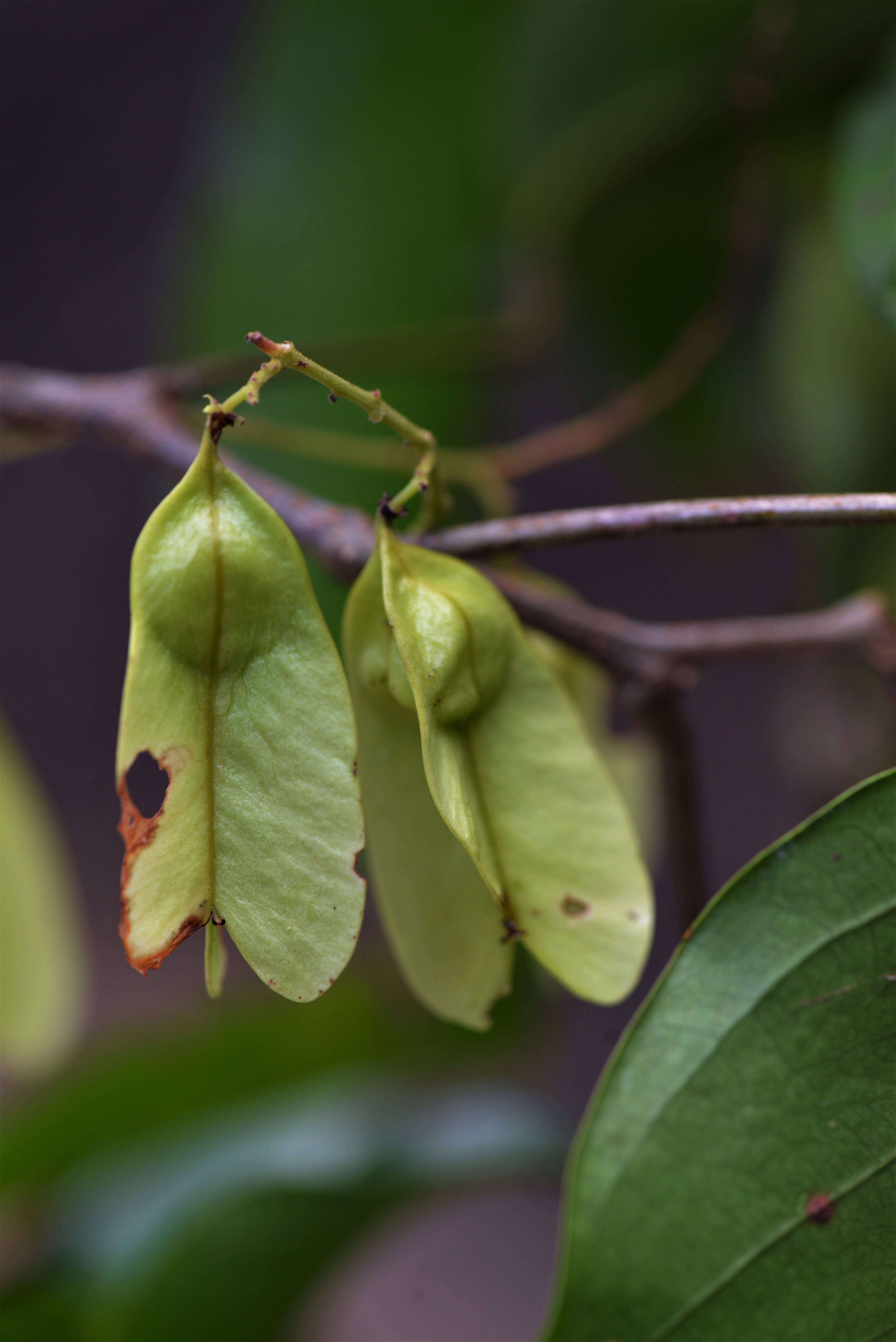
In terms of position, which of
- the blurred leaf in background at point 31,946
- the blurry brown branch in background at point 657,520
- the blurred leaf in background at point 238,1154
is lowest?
the blurred leaf in background at point 238,1154

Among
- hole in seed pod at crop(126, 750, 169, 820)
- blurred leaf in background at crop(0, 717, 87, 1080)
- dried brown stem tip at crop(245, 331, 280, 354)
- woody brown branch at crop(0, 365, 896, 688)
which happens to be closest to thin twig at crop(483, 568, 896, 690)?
woody brown branch at crop(0, 365, 896, 688)

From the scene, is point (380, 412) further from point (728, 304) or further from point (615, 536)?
point (728, 304)

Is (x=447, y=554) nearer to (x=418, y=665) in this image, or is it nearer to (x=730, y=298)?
(x=418, y=665)

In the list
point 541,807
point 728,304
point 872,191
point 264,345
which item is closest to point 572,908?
point 541,807

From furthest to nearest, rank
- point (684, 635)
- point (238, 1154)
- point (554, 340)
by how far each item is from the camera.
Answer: point (554, 340)
point (238, 1154)
point (684, 635)

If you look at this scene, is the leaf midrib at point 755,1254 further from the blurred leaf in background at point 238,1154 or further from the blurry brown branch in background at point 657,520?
the blurred leaf in background at point 238,1154

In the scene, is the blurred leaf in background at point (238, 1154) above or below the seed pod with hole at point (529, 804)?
below

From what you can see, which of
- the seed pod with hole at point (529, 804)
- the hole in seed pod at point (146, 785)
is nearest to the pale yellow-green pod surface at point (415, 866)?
the seed pod with hole at point (529, 804)
